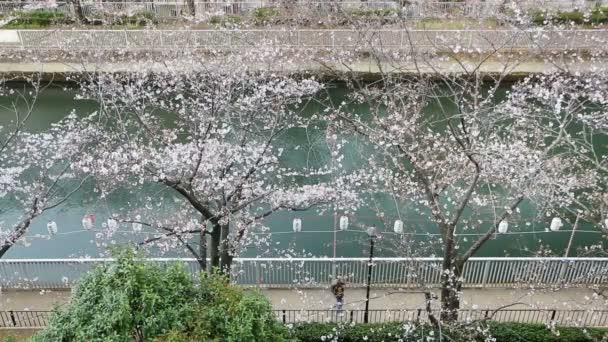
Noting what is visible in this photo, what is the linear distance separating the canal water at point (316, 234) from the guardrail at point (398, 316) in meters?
1.93

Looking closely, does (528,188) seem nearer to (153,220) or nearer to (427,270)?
(427,270)

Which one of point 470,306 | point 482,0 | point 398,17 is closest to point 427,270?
point 470,306

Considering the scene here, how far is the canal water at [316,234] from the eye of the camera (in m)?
13.8

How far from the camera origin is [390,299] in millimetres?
12055

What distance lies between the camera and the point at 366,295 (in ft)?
38.3

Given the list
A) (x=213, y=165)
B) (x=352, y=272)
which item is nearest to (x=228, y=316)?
(x=213, y=165)

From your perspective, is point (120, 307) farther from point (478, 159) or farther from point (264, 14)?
point (264, 14)

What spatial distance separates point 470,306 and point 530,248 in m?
3.33

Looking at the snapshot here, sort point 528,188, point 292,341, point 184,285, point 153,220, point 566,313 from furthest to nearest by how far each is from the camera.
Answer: point 153,220 → point 566,313 → point 528,188 → point 292,341 → point 184,285

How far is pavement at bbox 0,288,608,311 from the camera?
11.8 metres

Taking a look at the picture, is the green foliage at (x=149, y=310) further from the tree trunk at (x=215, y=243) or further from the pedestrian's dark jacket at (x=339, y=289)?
the pedestrian's dark jacket at (x=339, y=289)

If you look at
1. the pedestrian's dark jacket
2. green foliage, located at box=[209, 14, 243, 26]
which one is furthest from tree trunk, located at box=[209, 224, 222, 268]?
green foliage, located at box=[209, 14, 243, 26]

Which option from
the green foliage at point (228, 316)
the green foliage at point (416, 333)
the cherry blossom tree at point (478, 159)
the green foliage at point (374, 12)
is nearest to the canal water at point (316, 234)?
the cherry blossom tree at point (478, 159)

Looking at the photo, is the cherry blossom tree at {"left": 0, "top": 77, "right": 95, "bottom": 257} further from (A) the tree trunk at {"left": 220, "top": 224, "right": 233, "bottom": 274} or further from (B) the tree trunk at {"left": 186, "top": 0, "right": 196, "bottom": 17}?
(B) the tree trunk at {"left": 186, "top": 0, "right": 196, "bottom": 17}
